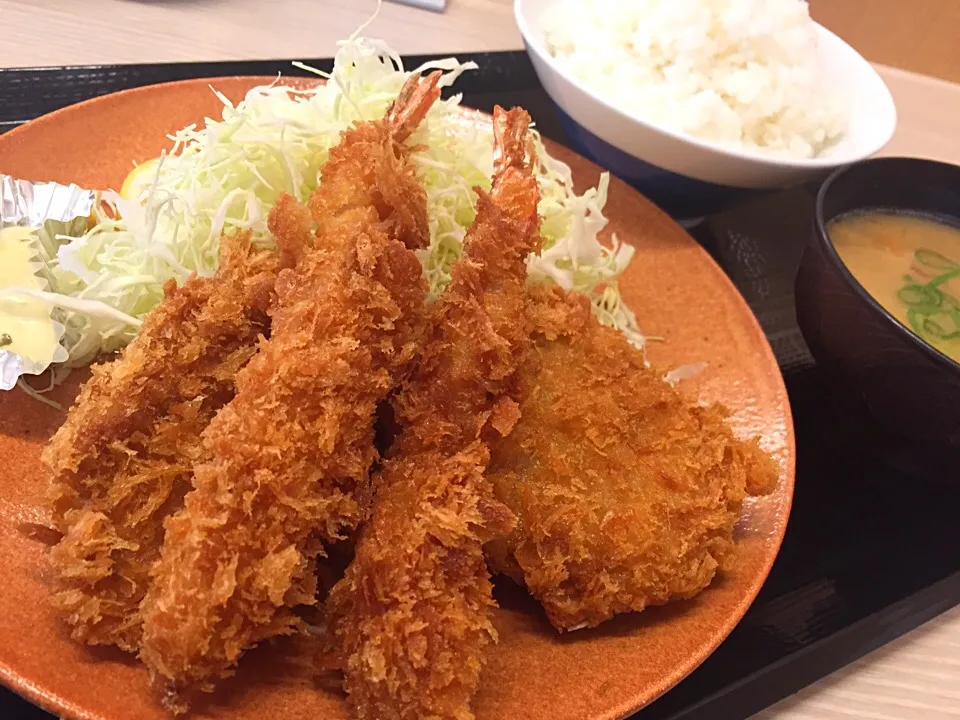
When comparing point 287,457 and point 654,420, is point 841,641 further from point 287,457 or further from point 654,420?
point 287,457

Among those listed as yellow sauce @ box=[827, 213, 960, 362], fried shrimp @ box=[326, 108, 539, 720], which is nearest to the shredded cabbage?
fried shrimp @ box=[326, 108, 539, 720]

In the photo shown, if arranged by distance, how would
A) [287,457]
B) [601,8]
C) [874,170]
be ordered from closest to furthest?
[287,457] < [874,170] < [601,8]

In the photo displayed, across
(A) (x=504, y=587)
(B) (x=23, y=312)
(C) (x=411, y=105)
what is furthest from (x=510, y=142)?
(B) (x=23, y=312)

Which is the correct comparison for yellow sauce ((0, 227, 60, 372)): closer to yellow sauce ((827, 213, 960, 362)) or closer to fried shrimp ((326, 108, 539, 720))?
fried shrimp ((326, 108, 539, 720))

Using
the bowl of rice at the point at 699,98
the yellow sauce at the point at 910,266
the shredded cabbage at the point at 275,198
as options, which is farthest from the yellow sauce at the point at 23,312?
the yellow sauce at the point at 910,266

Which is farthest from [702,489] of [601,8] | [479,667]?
[601,8]

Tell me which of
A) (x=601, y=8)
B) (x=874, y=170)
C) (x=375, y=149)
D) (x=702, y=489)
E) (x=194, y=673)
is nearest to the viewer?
(x=194, y=673)

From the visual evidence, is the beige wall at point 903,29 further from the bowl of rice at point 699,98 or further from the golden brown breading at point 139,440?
the golden brown breading at point 139,440
